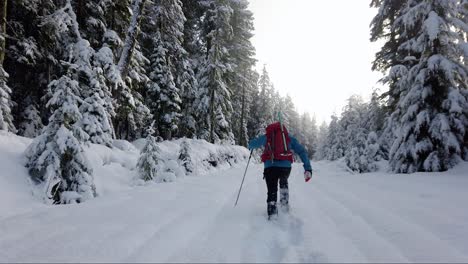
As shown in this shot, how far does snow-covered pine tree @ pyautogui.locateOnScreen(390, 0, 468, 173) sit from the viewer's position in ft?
35.5

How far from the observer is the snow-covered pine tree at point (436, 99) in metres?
10.8

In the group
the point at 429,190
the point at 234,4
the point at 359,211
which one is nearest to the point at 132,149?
the point at 359,211

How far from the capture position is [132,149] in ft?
44.3

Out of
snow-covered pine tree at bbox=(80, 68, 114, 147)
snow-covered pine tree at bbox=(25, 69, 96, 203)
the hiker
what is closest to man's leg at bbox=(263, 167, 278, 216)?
the hiker

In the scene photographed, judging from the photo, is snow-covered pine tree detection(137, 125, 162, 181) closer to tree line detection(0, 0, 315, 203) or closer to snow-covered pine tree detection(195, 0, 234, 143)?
tree line detection(0, 0, 315, 203)

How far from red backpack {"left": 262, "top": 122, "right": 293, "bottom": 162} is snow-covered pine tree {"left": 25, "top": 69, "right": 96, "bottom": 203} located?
15.2 feet

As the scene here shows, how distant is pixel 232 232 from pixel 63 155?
204 inches

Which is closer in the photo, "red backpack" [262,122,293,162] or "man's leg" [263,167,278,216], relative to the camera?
"man's leg" [263,167,278,216]

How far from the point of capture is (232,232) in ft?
14.4

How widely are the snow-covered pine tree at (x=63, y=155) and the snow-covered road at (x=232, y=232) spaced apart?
5.01 ft

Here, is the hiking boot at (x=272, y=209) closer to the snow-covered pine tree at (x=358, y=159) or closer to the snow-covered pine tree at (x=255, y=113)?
the snow-covered pine tree at (x=358, y=159)

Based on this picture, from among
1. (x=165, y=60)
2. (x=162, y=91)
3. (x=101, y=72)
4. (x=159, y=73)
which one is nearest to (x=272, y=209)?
(x=101, y=72)

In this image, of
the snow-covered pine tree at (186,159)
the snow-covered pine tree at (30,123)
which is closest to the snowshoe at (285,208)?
the snow-covered pine tree at (186,159)

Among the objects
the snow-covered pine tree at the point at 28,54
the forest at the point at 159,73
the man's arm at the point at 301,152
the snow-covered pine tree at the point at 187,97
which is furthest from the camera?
the snow-covered pine tree at the point at 187,97
